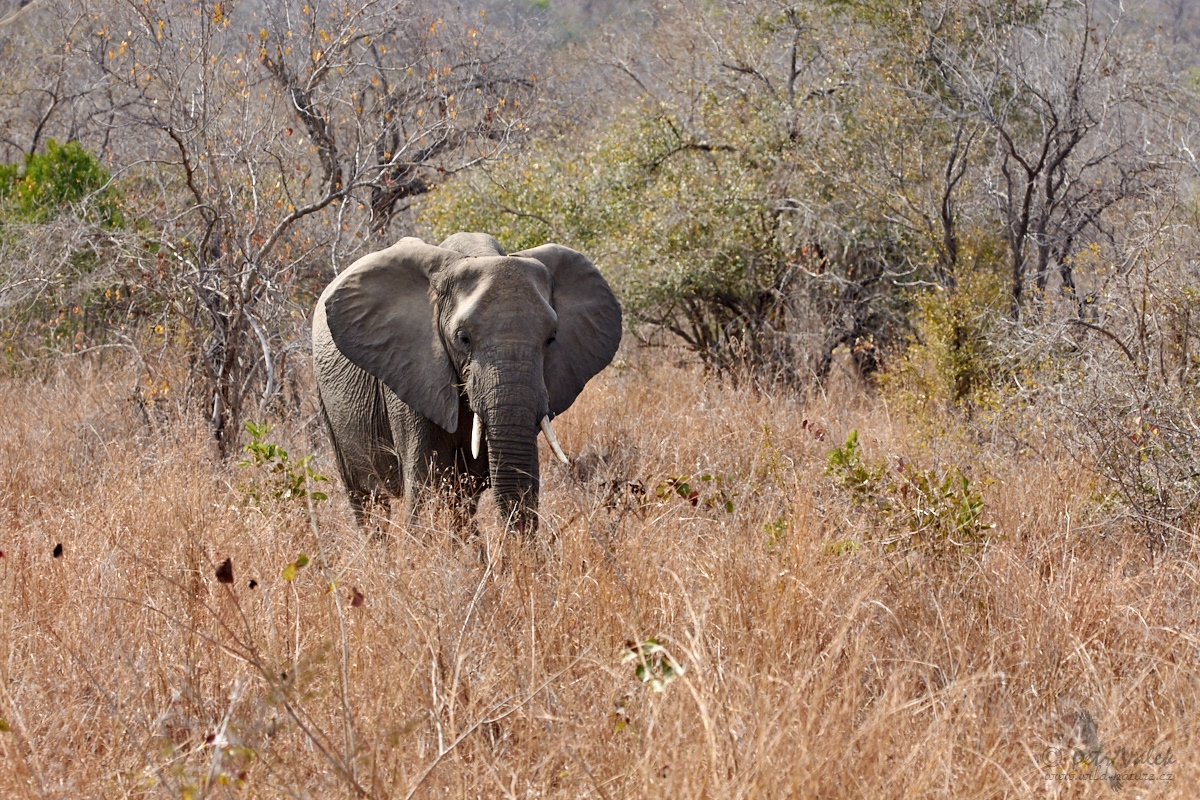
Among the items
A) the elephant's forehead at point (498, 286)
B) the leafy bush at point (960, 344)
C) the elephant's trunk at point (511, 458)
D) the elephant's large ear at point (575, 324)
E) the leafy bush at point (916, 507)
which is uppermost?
the elephant's forehead at point (498, 286)

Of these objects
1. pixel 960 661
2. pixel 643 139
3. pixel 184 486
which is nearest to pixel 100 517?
pixel 184 486

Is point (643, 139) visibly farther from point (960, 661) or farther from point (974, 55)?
point (960, 661)

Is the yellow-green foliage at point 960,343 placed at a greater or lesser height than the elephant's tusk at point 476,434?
lesser

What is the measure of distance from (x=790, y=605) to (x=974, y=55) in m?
7.28

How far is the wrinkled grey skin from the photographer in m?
5.21

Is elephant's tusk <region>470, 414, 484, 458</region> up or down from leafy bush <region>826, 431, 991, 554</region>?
up

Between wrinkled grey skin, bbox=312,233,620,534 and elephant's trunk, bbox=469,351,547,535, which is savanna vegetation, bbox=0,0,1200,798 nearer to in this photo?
elephant's trunk, bbox=469,351,547,535

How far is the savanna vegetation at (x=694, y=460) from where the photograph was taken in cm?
323

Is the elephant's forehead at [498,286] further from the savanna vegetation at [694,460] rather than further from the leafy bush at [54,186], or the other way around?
the leafy bush at [54,186]

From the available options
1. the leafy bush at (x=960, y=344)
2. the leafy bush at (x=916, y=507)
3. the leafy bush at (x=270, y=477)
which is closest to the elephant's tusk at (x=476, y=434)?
the leafy bush at (x=270, y=477)

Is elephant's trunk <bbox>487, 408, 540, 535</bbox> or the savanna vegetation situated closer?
the savanna vegetation

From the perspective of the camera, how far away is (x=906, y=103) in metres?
10.3

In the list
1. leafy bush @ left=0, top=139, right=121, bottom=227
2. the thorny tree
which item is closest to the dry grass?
the thorny tree

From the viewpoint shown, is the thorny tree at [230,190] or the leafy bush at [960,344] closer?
the thorny tree at [230,190]
